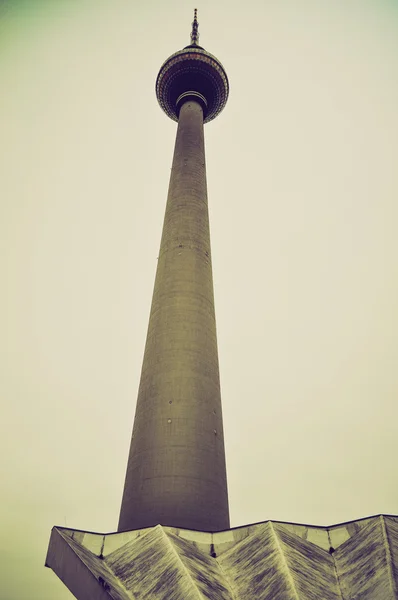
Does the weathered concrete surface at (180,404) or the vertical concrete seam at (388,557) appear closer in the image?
the vertical concrete seam at (388,557)

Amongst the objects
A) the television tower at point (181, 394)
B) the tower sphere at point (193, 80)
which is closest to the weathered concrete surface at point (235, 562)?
the television tower at point (181, 394)

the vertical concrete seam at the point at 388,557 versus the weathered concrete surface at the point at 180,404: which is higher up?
the weathered concrete surface at the point at 180,404

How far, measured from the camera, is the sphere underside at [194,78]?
124 ft

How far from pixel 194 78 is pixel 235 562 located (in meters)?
33.6

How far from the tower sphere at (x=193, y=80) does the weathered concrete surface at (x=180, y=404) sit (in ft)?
47.0

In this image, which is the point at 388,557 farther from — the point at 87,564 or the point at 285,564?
the point at 87,564

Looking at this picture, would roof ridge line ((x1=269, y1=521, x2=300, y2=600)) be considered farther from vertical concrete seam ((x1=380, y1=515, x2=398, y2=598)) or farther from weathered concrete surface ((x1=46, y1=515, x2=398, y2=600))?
vertical concrete seam ((x1=380, y1=515, x2=398, y2=598))

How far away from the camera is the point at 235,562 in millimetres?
15273

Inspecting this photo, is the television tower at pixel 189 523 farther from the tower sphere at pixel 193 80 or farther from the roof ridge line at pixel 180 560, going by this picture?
the tower sphere at pixel 193 80

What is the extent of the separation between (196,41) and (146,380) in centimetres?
3170

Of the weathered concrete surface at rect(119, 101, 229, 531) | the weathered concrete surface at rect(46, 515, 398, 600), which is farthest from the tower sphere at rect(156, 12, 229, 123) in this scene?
the weathered concrete surface at rect(46, 515, 398, 600)

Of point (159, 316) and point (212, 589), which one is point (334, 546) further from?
point (159, 316)

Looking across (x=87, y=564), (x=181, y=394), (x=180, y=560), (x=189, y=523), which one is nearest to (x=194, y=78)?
(x=181, y=394)

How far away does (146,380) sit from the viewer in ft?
73.4
